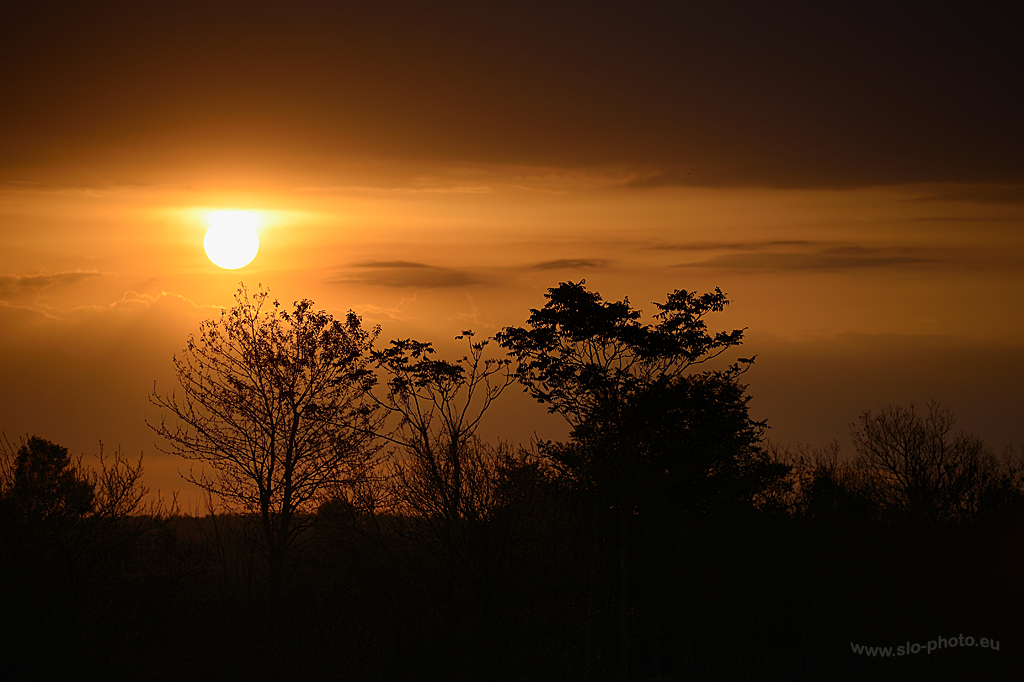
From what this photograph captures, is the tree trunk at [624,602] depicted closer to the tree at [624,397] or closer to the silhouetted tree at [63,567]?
the tree at [624,397]

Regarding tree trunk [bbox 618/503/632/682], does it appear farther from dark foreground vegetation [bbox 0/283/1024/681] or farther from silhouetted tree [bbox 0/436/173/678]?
silhouetted tree [bbox 0/436/173/678]

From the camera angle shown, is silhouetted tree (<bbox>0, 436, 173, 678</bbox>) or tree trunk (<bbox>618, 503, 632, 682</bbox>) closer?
silhouetted tree (<bbox>0, 436, 173, 678</bbox>)

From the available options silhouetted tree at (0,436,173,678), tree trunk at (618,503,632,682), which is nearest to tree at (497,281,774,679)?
tree trunk at (618,503,632,682)

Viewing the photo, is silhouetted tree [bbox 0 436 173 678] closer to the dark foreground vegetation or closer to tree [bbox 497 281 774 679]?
the dark foreground vegetation

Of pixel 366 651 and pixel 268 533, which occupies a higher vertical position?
pixel 268 533

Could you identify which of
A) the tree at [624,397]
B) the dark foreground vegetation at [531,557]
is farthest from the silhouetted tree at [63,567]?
the tree at [624,397]

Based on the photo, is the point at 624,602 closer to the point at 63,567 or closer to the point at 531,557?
the point at 531,557

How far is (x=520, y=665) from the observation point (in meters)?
32.2

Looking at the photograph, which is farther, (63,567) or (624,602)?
(624,602)

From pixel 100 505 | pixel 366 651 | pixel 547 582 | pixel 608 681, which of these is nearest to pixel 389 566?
pixel 366 651

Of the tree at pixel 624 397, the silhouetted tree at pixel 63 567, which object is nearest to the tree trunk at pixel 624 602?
the tree at pixel 624 397

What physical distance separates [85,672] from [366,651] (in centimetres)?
869

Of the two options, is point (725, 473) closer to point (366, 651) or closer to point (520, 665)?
point (520, 665)

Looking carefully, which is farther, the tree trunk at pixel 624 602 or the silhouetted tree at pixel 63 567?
the tree trunk at pixel 624 602
